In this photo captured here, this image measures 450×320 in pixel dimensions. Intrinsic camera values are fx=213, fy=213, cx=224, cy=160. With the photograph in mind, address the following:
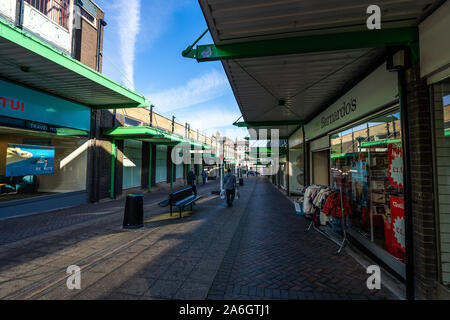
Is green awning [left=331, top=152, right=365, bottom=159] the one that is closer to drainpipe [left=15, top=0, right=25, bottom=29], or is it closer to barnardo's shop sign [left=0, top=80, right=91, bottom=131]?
drainpipe [left=15, top=0, right=25, bottom=29]

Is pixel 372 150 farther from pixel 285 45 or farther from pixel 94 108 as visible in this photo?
pixel 94 108

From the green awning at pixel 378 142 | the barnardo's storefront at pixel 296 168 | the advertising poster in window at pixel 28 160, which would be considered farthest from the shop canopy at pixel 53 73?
the barnardo's storefront at pixel 296 168

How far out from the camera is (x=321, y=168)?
10375 mm

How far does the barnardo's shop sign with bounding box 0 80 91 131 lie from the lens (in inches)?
281

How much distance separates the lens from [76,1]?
10.4 m

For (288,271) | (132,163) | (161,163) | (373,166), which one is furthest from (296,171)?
(161,163)

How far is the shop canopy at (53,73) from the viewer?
543 cm

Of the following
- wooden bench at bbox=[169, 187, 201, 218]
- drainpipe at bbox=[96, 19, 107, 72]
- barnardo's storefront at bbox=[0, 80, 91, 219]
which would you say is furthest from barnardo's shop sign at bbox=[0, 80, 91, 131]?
wooden bench at bbox=[169, 187, 201, 218]

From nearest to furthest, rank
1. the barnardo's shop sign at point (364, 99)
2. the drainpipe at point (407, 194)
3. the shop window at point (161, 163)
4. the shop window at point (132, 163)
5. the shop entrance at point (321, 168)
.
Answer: the drainpipe at point (407, 194), the barnardo's shop sign at point (364, 99), the shop entrance at point (321, 168), the shop window at point (132, 163), the shop window at point (161, 163)

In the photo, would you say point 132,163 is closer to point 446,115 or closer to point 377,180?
point 377,180

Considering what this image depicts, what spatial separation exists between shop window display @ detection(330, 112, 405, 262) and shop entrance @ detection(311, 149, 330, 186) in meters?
4.09

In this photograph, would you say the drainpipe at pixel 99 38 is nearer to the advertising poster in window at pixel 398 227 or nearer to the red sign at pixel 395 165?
the red sign at pixel 395 165

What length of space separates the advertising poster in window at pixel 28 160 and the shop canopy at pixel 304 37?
8331 mm

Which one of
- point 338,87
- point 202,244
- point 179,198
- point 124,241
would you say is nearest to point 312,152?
point 338,87
